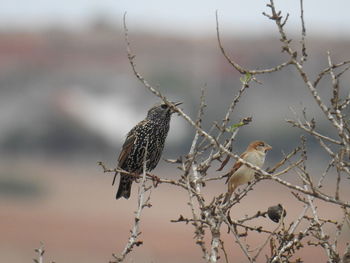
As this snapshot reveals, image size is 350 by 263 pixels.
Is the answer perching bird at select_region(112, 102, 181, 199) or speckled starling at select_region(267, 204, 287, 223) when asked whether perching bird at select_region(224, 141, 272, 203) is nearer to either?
speckled starling at select_region(267, 204, 287, 223)

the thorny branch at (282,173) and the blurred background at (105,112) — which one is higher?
the blurred background at (105,112)

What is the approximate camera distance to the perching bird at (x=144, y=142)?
7.84m

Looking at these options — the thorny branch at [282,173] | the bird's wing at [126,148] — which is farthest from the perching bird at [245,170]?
the bird's wing at [126,148]

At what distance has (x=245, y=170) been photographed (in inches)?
210

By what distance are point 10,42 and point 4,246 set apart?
3252cm

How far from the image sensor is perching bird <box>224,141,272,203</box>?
17.2 ft

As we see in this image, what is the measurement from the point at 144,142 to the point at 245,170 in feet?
9.09

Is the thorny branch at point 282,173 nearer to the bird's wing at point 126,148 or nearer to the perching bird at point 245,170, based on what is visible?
the perching bird at point 245,170

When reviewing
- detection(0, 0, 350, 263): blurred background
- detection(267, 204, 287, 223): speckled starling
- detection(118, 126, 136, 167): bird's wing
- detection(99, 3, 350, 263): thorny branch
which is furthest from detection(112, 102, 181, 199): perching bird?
detection(0, 0, 350, 263): blurred background

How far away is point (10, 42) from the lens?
66.1 meters

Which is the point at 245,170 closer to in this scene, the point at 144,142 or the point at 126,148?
the point at 144,142

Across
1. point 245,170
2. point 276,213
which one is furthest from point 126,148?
point 276,213

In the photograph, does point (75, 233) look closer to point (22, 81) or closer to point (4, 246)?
point (4, 246)

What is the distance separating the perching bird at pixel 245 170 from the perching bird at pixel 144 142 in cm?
228
